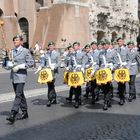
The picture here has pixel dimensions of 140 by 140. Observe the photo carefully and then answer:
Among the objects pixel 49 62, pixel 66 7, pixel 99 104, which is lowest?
pixel 99 104

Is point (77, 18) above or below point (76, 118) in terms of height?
above

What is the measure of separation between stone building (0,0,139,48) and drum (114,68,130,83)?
3281 cm

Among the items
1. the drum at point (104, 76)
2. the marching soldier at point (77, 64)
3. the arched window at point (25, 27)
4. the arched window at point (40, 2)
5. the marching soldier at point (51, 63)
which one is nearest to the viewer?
the drum at point (104, 76)

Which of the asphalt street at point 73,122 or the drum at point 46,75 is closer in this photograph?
the asphalt street at point 73,122

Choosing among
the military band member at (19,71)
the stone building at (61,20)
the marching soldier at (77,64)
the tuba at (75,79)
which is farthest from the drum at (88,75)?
the stone building at (61,20)

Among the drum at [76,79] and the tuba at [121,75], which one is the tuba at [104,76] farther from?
the tuba at [121,75]

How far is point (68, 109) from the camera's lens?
1297 centimetres

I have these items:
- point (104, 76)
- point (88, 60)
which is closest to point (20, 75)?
point (104, 76)

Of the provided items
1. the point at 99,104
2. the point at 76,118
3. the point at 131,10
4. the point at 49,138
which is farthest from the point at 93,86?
the point at 131,10

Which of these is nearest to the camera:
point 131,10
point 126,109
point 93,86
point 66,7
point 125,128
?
point 125,128

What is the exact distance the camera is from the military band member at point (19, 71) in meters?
10.8

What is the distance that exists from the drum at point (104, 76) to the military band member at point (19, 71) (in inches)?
102

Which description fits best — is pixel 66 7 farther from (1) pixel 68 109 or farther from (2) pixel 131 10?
(1) pixel 68 109

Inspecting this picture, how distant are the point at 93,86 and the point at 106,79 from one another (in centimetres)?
194
